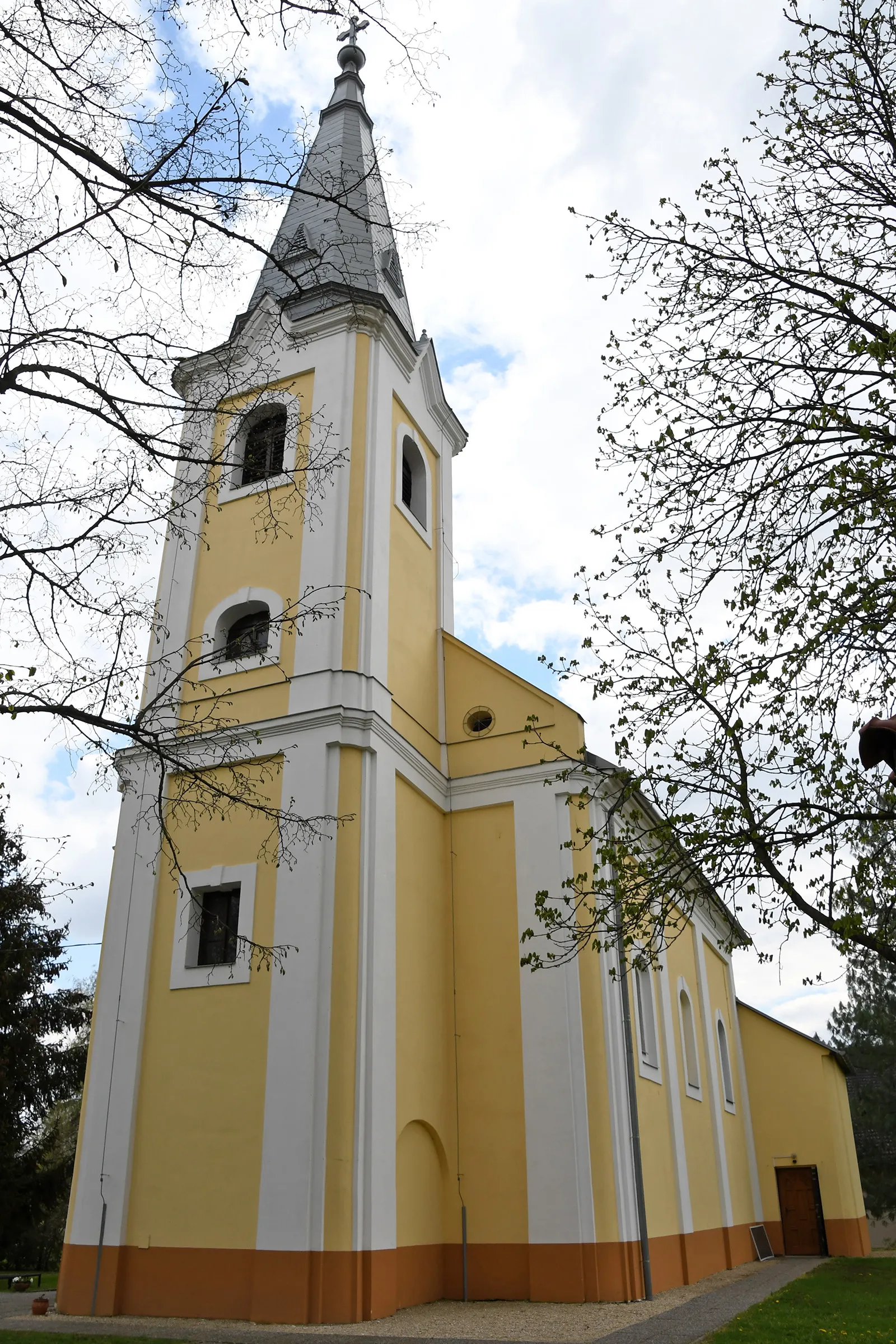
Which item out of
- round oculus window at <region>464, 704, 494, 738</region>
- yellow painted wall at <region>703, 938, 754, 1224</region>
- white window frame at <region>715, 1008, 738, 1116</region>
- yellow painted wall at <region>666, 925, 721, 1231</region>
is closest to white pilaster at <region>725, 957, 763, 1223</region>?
yellow painted wall at <region>703, 938, 754, 1224</region>

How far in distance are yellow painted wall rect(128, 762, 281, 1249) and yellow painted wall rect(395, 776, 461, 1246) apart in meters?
1.68

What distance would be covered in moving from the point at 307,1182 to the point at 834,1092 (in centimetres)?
1746

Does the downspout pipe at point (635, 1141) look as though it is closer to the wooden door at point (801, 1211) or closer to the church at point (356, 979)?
the church at point (356, 979)

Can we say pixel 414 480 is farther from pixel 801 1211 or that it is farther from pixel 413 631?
pixel 801 1211

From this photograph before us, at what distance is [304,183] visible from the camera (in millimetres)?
6344

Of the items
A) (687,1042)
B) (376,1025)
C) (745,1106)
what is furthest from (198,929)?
(745,1106)

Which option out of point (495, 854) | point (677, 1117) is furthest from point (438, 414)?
point (677, 1117)

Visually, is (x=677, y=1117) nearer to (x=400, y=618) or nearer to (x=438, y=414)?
(x=400, y=618)

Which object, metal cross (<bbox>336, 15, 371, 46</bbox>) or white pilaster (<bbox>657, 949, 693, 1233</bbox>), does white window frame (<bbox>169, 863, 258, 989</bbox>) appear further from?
metal cross (<bbox>336, 15, 371, 46</bbox>)

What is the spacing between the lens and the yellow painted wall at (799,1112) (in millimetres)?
23594

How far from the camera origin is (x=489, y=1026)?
560 inches

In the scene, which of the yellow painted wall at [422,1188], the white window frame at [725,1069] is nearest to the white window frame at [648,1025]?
the yellow painted wall at [422,1188]

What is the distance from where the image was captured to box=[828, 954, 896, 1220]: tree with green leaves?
3878 cm

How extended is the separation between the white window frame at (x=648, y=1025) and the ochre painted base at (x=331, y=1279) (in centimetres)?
240
